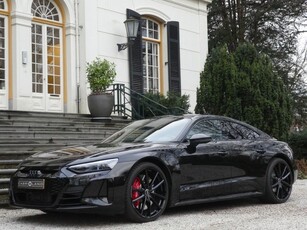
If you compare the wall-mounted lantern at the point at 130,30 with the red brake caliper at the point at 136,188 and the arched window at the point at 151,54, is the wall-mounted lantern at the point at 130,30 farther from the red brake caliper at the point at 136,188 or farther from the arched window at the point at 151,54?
the red brake caliper at the point at 136,188

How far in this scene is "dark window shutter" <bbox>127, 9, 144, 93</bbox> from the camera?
1759 centimetres

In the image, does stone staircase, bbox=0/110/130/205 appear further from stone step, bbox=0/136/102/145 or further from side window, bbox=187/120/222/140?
side window, bbox=187/120/222/140

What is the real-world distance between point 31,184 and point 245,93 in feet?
29.9

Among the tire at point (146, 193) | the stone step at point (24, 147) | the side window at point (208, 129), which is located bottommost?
the tire at point (146, 193)

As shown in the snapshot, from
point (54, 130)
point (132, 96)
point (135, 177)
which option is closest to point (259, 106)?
point (132, 96)

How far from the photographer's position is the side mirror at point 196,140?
7.05m

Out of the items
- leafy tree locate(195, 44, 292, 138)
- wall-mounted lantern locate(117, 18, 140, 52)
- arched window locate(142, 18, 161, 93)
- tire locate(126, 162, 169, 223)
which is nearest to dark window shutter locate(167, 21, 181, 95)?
arched window locate(142, 18, 161, 93)

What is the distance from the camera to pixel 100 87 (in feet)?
50.6

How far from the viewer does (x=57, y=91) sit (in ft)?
52.3

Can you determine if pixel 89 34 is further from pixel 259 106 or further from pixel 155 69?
pixel 259 106

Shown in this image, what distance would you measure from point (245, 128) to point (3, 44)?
8689 millimetres

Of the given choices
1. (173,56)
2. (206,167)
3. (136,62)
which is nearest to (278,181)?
(206,167)

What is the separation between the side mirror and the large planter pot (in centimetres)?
806

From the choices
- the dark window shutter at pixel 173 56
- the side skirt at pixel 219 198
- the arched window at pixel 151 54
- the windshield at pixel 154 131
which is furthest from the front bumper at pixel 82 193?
the dark window shutter at pixel 173 56
